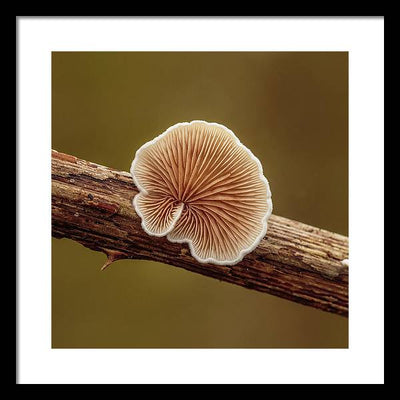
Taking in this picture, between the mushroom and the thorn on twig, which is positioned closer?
the mushroom

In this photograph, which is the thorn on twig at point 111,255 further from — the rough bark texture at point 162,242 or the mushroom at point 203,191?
the mushroom at point 203,191

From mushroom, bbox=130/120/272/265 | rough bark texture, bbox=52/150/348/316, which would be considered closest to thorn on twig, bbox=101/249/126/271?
rough bark texture, bbox=52/150/348/316

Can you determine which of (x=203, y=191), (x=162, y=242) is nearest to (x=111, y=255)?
(x=162, y=242)

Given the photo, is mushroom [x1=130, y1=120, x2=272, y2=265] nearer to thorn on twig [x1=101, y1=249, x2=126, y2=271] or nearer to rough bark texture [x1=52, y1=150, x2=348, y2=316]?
rough bark texture [x1=52, y1=150, x2=348, y2=316]

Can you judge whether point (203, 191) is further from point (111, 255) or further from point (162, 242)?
point (111, 255)

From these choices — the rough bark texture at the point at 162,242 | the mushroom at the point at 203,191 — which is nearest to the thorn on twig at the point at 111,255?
the rough bark texture at the point at 162,242

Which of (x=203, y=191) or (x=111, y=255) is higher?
(x=203, y=191)
